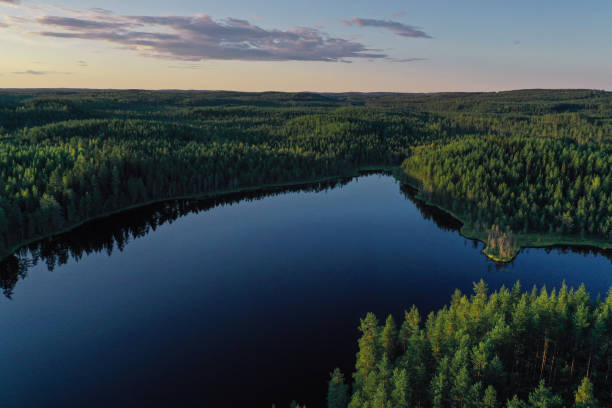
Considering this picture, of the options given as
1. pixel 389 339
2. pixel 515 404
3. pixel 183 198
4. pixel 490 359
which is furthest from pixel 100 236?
pixel 515 404

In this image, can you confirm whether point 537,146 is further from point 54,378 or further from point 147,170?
point 54,378

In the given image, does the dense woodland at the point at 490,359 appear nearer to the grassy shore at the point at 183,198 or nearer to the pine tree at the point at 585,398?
the pine tree at the point at 585,398

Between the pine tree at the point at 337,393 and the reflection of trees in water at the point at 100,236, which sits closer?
the pine tree at the point at 337,393

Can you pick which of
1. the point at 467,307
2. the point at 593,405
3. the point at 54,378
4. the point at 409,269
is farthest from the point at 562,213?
the point at 54,378

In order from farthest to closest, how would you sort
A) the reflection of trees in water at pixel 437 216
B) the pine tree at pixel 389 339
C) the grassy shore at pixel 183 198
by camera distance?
the reflection of trees in water at pixel 437 216 → the grassy shore at pixel 183 198 → the pine tree at pixel 389 339

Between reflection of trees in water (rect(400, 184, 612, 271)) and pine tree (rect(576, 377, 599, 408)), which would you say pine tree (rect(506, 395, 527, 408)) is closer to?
pine tree (rect(576, 377, 599, 408))

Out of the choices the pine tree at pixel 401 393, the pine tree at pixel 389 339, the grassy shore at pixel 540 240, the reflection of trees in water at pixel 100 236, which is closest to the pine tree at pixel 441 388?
the pine tree at pixel 401 393

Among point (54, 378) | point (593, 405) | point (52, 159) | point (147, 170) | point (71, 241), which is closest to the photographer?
point (593, 405)
